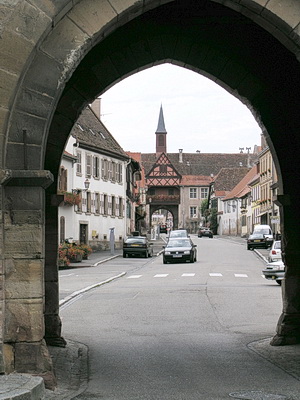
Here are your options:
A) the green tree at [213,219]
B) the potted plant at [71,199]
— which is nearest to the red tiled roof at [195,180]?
the green tree at [213,219]

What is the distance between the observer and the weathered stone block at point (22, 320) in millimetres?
8891

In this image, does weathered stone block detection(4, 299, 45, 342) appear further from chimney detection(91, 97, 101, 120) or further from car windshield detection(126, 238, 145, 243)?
chimney detection(91, 97, 101, 120)

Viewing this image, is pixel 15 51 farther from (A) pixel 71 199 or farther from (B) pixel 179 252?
(A) pixel 71 199

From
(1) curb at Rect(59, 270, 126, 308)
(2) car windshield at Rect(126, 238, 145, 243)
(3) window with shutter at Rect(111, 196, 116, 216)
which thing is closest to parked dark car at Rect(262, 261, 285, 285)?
(1) curb at Rect(59, 270, 126, 308)

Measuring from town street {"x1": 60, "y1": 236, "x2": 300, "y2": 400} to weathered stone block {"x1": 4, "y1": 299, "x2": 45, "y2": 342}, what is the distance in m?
0.96

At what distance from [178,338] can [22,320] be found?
20.5 feet

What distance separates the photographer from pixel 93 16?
30.2ft

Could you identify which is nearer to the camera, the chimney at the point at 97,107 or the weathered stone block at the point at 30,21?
the weathered stone block at the point at 30,21

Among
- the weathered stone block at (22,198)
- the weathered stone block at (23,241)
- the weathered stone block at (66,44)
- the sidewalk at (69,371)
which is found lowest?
the sidewalk at (69,371)

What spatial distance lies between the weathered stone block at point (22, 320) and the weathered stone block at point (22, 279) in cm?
7

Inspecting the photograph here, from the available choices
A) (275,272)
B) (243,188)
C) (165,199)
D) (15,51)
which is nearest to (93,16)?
(15,51)

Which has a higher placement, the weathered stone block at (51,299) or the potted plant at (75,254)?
the potted plant at (75,254)

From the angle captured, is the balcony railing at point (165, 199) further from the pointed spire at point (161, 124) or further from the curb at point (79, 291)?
the curb at point (79, 291)

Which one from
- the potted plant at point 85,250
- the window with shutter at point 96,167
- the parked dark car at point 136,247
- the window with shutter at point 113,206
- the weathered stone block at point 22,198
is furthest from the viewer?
the window with shutter at point 113,206
